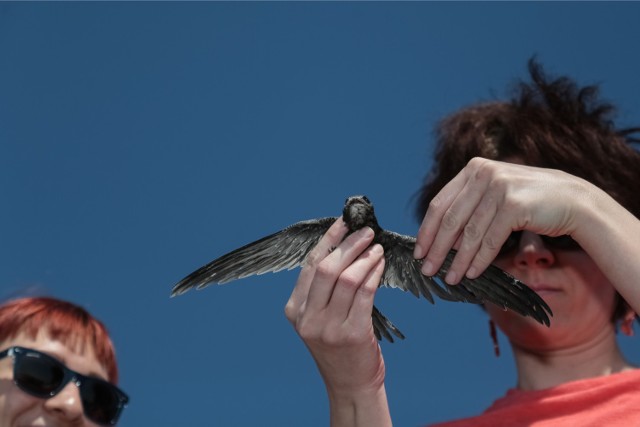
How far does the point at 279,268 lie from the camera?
235cm

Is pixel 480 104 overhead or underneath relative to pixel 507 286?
overhead

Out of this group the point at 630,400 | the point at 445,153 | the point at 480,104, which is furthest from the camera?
the point at 480,104

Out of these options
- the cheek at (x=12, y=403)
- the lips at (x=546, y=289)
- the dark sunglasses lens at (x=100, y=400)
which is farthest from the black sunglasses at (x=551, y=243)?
the cheek at (x=12, y=403)

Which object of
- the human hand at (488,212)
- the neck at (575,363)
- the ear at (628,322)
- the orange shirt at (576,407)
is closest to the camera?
the human hand at (488,212)

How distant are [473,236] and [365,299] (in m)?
0.34

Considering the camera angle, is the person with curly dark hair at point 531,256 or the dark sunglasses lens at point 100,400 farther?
the dark sunglasses lens at point 100,400

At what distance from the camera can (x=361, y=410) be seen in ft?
7.95

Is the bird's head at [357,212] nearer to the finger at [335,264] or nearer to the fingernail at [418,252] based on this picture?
the finger at [335,264]

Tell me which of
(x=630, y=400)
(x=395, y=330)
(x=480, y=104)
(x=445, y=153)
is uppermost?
(x=480, y=104)

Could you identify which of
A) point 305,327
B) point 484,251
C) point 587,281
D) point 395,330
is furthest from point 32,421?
point 587,281

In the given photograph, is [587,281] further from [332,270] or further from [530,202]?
[332,270]

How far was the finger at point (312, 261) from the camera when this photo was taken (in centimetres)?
231

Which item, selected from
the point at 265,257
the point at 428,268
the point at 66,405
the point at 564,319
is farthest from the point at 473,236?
the point at 66,405

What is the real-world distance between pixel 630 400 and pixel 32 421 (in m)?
2.05
